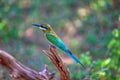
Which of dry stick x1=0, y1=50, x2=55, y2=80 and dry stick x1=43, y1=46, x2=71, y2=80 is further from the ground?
dry stick x1=43, y1=46, x2=71, y2=80

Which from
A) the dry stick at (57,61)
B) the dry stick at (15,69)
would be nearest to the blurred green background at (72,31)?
the dry stick at (57,61)

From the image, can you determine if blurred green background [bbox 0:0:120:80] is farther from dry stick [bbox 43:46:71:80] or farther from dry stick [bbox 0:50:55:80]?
dry stick [bbox 0:50:55:80]

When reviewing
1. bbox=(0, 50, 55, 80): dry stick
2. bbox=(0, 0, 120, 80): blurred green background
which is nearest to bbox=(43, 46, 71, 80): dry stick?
bbox=(0, 50, 55, 80): dry stick

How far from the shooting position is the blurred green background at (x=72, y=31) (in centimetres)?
623

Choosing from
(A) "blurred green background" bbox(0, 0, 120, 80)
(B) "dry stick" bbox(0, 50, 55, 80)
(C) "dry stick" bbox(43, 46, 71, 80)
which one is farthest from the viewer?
(A) "blurred green background" bbox(0, 0, 120, 80)

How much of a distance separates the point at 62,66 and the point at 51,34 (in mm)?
443

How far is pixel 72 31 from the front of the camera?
35.4 feet

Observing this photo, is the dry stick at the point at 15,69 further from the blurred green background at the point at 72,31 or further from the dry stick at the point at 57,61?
the blurred green background at the point at 72,31

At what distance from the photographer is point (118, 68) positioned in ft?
20.8

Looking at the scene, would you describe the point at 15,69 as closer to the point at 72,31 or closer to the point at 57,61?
the point at 57,61

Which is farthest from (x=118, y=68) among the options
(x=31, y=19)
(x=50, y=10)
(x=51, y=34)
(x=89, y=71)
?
(x=50, y=10)

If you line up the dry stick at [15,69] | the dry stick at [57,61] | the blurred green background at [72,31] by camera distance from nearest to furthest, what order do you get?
the dry stick at [15,69] < the dry stick at [57,61] < the blurred green background at [72,31]

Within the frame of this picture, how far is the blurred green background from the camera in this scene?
245 inches

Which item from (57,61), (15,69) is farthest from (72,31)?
(15,69)
